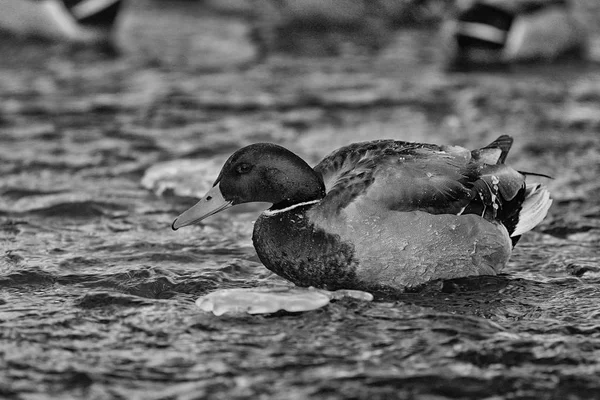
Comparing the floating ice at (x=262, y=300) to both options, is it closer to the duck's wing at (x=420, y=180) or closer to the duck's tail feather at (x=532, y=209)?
the duck's wing at (x=420, y=180)

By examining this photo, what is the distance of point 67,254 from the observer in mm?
6258

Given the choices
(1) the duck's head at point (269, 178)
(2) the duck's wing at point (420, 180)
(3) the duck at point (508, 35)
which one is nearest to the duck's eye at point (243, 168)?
(1) the duck's head at point (269, 178)

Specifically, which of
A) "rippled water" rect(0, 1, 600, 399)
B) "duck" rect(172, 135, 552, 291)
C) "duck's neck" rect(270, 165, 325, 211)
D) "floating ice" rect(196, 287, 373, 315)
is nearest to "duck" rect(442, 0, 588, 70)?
"rippled water" rect(0, 1, 600, 399)

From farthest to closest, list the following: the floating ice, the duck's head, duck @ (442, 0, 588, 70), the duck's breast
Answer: duck @ (442, 0, 588, 70) < the duck's head < the duck's breast < the floating ice

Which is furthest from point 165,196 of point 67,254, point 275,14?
point 275,14

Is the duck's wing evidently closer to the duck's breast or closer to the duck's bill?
the duck's breast

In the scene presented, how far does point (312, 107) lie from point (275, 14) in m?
4.95

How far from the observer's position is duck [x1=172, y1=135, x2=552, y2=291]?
5.36 meters

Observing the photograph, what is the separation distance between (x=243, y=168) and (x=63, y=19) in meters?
7.88

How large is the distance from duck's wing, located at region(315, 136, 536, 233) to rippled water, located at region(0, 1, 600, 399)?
0.46 m

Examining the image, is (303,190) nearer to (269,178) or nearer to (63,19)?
(269,178)

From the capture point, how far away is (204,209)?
219 inches

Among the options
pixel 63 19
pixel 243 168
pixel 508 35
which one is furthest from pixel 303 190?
pixel 63 19

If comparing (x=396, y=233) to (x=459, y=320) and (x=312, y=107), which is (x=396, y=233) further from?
(x=312, y=107)
